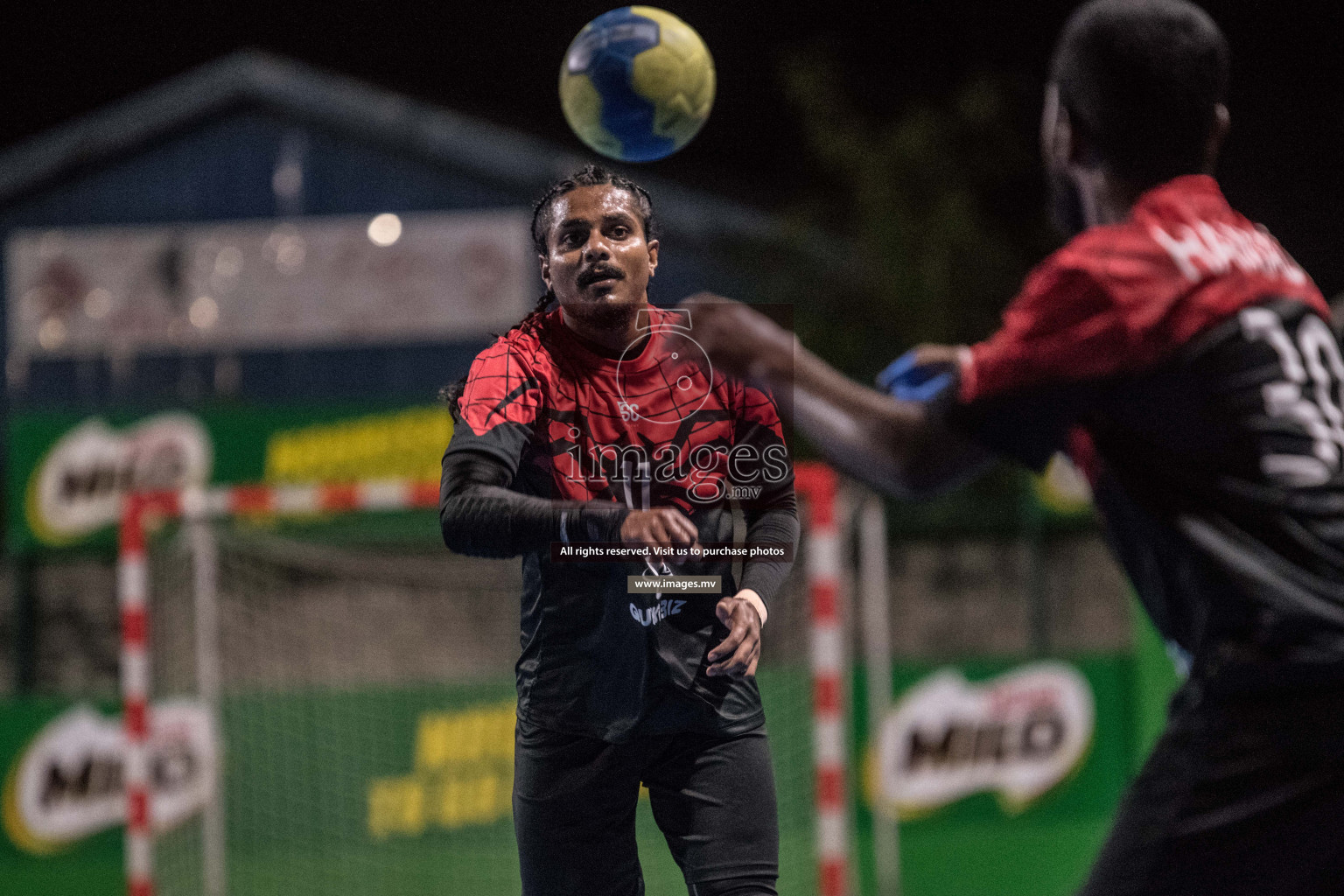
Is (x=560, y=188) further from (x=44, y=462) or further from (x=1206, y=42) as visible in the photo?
(x=44, y=462)

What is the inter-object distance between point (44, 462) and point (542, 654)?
27.8 feet

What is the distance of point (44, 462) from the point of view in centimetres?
994

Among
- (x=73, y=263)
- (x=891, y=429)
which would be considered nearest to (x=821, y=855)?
(x=891, y=429)

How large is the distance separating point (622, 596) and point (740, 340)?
707mm

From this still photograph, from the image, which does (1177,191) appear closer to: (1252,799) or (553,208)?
(1252,799)

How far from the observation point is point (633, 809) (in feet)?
8.51

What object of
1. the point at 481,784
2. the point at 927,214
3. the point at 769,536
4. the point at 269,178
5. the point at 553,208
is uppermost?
the point at 269,178

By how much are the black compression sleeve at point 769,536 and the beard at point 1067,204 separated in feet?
2.44

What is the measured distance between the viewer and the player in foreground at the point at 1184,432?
75.2 inches

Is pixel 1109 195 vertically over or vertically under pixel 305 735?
over

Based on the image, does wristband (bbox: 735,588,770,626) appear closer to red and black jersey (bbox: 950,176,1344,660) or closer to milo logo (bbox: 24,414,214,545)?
red and black jersey (bbox: 950,176,1344,660)

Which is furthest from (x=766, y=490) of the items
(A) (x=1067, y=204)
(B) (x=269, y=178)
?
(B) (x=269, y=178)

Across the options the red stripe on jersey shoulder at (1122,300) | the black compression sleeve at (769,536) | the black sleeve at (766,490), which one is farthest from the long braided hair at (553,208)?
the red stripe on jersey shoulder at (1122,300)

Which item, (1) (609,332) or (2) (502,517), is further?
(1) (609,332)
